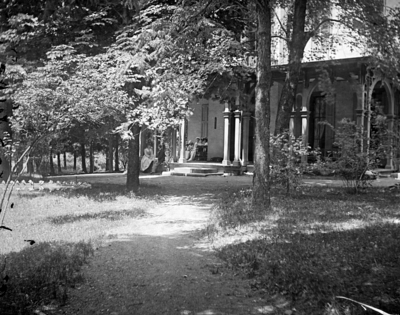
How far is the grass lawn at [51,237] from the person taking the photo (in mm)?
3770

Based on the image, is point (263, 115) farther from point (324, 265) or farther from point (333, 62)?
A: point (333, 62)

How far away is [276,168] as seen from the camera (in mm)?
10469

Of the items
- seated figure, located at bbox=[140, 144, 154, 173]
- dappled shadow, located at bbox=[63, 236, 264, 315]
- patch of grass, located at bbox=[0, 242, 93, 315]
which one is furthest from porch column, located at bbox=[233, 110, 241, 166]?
patch of grass, located at bbox=[0, 242, 93, 315]

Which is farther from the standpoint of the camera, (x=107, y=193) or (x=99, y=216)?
(x=107, y=193)

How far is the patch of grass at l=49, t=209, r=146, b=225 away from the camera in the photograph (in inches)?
303

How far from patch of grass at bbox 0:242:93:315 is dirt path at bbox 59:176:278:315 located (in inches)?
6.4

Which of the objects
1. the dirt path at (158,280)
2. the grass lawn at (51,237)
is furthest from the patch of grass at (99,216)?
the dirt path at (158,280)

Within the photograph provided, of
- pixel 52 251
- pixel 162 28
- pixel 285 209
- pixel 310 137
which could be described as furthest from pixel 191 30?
pixel 310 137

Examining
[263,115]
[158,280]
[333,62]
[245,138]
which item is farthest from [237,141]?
[158,280]

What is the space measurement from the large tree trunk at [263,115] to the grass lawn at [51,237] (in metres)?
2.66

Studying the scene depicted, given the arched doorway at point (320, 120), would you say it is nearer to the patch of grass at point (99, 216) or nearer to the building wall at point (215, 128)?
the building wall at point (215, 128)

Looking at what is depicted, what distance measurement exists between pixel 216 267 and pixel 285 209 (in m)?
3.99

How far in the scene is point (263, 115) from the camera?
344 inches

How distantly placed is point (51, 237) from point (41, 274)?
6.63 ft
